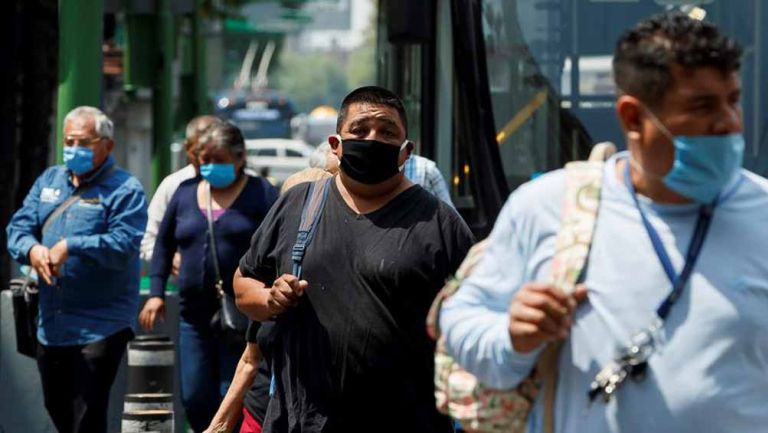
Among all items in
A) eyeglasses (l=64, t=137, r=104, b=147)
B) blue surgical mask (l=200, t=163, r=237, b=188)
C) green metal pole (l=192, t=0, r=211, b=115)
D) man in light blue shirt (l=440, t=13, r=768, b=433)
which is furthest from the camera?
green metal pole (l=192, t=0, r=211, b=115)

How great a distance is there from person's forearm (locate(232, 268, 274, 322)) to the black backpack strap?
0.17 m

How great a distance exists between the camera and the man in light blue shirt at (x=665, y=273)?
3545 mm

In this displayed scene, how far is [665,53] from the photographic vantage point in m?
3.60

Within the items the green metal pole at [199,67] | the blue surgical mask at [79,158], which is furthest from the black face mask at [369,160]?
the green metal pole at [199,67]

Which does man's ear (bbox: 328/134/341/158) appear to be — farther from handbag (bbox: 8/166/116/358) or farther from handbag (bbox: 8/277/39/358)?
handbag (bbox: 8/277/39/358)

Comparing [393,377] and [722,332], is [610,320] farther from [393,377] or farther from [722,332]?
[393,377]

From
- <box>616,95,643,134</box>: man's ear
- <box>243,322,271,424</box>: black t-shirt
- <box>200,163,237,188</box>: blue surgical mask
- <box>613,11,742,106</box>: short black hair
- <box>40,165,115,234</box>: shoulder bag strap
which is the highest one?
<box>613,11,742,106</box>: short black hair

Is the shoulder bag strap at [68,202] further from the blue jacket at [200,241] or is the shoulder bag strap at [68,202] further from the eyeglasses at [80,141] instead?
the blue jacket at [200,241]

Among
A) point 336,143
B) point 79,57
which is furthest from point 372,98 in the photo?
point 79,57

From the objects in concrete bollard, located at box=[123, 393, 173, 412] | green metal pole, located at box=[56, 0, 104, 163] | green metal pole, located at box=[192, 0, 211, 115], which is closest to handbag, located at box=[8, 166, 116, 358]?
concrete bollard, located at box=[123, 393, 173, 412]

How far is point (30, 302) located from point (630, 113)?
581cm

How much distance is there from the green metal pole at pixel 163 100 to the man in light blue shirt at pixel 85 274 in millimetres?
10394

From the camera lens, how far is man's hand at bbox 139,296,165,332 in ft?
Answer: 30.6

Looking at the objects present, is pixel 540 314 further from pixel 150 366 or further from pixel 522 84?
pixel 522 84
